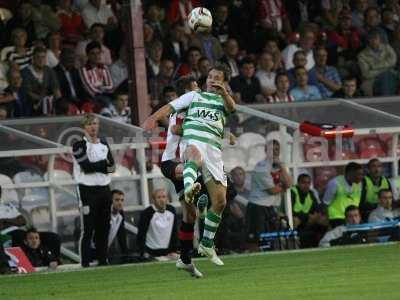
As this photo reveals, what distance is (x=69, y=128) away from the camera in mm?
19062

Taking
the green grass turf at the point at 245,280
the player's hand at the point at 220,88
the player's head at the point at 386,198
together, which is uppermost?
the player's hand at the point at 220,88

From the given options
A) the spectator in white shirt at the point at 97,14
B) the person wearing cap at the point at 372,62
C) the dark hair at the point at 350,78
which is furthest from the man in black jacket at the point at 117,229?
the person wearing cap at the point at 372,62

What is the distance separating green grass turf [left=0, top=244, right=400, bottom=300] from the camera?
Result: 11.9m

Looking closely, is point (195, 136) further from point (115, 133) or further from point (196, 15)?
point (115, 133)

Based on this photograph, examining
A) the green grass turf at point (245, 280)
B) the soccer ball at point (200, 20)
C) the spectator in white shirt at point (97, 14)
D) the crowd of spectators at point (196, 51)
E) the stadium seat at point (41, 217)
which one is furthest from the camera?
the spectator in white shirt at point (97, 14)

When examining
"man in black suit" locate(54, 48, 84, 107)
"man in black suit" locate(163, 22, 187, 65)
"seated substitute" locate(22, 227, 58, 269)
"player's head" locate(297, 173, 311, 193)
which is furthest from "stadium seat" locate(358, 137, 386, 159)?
"seated substitute" locate(22, 227, 58, 269)

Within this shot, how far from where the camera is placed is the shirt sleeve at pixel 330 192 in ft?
64.0

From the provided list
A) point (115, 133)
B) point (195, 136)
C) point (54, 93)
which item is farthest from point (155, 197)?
point (195, 136)

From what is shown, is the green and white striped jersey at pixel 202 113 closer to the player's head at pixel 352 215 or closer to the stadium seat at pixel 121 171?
the stadium seat at pixel 121 171

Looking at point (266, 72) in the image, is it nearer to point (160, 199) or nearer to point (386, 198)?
point (386, 198)

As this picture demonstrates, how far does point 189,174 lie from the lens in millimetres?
13500

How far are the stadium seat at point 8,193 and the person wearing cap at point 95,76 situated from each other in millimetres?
2461

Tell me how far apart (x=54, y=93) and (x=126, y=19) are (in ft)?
4.90

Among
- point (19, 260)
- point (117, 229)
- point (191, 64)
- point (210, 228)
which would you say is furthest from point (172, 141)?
point (191, 64)
